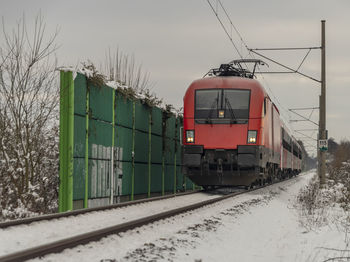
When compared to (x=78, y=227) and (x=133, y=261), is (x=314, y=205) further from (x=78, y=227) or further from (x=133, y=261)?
(x=133, y=261)

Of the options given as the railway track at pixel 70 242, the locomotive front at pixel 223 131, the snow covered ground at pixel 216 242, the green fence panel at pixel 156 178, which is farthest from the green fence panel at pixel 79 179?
the green fence panel at pixel 156 178

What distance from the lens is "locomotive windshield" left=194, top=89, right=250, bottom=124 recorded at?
52.5ft

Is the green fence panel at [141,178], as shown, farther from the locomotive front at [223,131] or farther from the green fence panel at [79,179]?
the green fence panel at [79,179]

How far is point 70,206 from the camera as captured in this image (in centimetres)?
1097

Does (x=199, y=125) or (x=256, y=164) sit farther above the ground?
(x=199, y=125)

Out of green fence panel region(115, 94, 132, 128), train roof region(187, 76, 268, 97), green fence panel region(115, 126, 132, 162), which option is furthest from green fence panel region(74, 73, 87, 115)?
train roof region(187, 76, 268, 97)

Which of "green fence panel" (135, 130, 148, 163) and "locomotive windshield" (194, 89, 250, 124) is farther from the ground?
"locomotive windshield" (194, 89, 250, 124)

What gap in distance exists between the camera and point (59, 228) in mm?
7766

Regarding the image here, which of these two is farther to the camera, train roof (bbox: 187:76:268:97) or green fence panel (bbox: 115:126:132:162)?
train roof (bbox: 187:76:268:97)

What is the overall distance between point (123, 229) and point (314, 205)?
5.89m

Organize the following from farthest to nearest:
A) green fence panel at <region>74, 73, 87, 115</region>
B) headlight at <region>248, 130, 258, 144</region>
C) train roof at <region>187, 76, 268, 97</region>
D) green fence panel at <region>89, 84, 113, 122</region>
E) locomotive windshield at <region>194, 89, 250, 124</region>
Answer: train roof at <region>187, 76, 268, 97</region>, locomotive windshield at <region>194, 89, 250, 124</region>, headlight at <region>248, 130, 258, 144</region>, green fence panel at <region>89, 84, 113, 122</region>, green fence panel at <region>74, 73, 87, 115</region>

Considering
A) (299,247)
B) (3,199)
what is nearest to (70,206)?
(3,199)

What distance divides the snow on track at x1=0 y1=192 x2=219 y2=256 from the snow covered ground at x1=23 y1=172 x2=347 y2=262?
2.52ft

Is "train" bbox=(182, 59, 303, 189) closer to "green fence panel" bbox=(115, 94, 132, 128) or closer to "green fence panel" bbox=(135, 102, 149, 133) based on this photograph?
"green fence panel" bbox=(135, 102, 149, 133)
